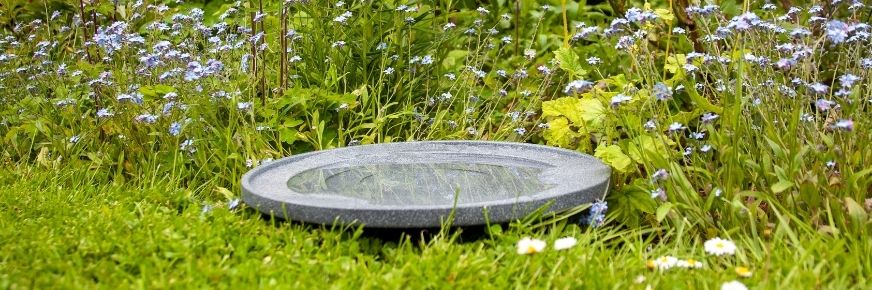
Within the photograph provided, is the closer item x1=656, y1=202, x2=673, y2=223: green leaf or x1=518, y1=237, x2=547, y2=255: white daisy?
x1=518, y1=237, x2=547, y2=255: white daisy

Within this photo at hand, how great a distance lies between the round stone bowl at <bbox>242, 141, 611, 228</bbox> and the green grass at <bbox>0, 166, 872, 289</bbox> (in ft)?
0.20

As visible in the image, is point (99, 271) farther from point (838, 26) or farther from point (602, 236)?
point (838, 26)

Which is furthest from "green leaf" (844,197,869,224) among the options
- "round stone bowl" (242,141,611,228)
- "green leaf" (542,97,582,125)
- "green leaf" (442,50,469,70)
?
"green leaf" (442,50,469,70)

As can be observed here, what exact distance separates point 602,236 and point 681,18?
5.35 ft

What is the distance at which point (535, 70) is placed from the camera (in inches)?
175

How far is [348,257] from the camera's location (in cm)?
253

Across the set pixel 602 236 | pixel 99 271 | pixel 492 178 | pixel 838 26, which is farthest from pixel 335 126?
pixel 838 26

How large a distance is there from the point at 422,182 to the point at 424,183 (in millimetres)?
17

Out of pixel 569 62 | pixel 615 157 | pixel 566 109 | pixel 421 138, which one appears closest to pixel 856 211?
pixel 615 157

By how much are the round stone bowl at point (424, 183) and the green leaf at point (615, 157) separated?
0.04 m

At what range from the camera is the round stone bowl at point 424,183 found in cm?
262

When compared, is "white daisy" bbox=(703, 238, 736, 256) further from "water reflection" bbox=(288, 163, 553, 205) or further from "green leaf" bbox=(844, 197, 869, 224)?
"water reflection" bbox=(288, 163, 553, 205)

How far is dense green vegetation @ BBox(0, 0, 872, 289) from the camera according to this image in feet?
8.10

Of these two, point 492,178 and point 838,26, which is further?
point 492,178
